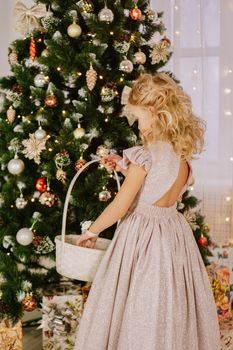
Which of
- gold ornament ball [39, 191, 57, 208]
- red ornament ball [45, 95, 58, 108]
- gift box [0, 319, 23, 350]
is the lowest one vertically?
gift box [0, 319, 23, 350]

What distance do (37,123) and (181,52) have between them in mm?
1353

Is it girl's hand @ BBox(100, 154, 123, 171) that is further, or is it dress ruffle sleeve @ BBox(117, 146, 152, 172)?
girl's hand @ BBox(100, 154, 123, 171)

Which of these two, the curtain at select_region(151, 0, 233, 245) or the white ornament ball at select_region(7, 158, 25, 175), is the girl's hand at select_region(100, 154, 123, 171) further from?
the curtain at select_region(151, 0, 233, 245)

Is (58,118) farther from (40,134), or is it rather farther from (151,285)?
(151,285)

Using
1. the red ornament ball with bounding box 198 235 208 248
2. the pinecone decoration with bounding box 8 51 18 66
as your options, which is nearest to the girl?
the red ornament ball with bounding box 198 235 208 248

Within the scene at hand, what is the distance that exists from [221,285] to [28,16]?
162cm

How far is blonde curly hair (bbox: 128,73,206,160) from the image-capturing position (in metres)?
1.71

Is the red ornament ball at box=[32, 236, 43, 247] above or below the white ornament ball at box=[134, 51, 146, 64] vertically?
below

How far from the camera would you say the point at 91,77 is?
202 centimetres

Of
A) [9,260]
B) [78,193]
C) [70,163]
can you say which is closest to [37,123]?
[70,163]

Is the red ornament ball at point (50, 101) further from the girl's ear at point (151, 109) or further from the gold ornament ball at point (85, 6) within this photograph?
the girl's ear at point (151, 109)

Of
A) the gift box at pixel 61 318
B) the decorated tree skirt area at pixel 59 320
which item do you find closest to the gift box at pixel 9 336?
the decorated tree skirt area at pixel 59 320

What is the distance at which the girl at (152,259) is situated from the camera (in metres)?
1.65

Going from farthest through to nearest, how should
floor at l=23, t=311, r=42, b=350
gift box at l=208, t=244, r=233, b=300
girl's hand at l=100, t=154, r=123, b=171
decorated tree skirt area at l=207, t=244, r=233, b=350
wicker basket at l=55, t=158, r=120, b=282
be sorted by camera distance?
1. gift box at l=208, t=244, r=233, b=300
2. floor at l=23, t=311, r=42, b=350
3. decorated tree skirt area at l=207, t=244, r=233, b=350
4. girl's hand at l=100, t=154, r=123, b=171
5. wicker basket at l=55, t=158, r=120, b=282
